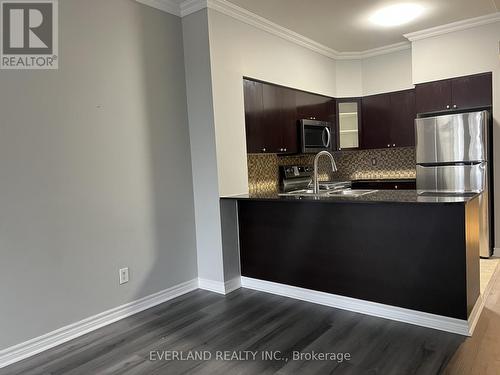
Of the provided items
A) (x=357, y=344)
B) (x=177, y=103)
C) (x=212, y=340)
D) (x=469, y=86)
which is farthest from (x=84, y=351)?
(x=469, y=86)

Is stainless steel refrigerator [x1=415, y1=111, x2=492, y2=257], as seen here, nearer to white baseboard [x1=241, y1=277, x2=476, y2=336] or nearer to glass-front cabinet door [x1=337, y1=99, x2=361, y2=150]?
glass-front cabinet door [x1=337, y1=99, x2=361, y2=150]

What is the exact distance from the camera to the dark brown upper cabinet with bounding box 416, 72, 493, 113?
4219mm

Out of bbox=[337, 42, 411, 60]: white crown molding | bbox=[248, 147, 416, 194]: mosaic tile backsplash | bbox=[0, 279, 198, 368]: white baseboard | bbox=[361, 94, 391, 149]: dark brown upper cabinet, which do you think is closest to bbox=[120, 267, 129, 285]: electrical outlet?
bbox=[0, 279, 198, 368]: white baseboard

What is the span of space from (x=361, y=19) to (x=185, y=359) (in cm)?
358

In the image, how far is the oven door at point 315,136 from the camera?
4568mm

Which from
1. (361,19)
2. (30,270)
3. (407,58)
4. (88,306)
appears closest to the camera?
(30,270)

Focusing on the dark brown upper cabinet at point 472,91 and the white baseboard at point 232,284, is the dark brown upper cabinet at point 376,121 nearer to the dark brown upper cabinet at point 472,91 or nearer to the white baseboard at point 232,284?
the dark brown upper cabinet at point 472,91

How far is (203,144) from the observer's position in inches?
139

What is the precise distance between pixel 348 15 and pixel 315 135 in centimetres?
142

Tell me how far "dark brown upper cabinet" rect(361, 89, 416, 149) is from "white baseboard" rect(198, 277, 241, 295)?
2822 millimetres

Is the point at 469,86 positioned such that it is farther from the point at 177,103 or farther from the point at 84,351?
the point at 84,351

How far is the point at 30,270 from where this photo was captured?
2551mm

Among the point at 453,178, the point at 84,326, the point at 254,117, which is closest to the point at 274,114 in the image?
the point at 254,117

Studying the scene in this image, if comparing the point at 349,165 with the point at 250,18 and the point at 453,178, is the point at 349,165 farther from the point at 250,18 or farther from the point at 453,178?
the point at 250,18
